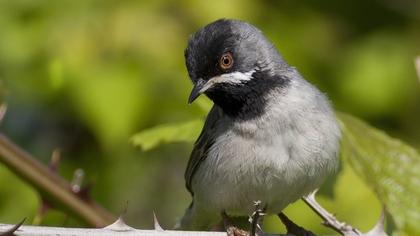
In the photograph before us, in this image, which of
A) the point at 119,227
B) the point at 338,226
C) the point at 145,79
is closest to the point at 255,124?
the point at 338,226

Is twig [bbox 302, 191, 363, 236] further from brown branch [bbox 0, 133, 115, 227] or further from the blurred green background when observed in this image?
the blurred green background

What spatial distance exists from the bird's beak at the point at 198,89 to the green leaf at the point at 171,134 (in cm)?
17

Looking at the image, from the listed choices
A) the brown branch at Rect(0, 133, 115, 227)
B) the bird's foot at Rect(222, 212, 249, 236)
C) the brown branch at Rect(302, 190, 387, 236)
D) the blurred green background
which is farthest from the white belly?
the blurred green background

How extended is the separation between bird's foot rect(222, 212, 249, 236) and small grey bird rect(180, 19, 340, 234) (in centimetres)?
4

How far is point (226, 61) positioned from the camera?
452 centimetres

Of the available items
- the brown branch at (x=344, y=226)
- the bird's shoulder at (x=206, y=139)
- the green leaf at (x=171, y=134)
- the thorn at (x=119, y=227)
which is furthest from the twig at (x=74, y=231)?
the bird's shoulder at (x=206, y=139)

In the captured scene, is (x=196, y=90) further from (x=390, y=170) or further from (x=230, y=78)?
(x=390, y=170)

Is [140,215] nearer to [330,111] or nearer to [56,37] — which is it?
[56,37]

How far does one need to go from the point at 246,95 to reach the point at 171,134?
47 cm

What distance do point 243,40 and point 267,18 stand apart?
10.8 ft

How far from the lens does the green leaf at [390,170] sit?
4.00 metres

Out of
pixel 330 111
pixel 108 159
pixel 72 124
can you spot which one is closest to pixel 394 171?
pixel 330 111

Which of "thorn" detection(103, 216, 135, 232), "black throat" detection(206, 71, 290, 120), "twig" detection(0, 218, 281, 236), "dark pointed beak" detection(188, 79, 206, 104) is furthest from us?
"black throat" detection(206, 71, 290, 120)

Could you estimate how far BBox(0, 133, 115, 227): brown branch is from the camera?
3883mm
